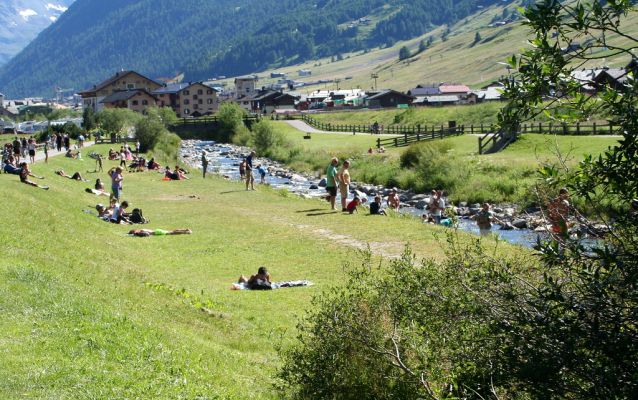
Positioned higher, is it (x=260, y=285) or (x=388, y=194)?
(x=260, y=285)

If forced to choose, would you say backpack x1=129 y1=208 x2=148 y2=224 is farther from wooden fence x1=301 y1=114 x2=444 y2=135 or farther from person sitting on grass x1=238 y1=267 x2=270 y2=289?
wooden fence x1=301 y1=114 x2=444 y2=135

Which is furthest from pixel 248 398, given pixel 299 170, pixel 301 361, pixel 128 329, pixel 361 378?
pixel 299 170

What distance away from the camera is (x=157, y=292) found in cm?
1058

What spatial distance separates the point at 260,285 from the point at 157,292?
220 centimetres

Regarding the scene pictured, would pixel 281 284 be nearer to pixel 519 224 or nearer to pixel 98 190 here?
pixel 519 224

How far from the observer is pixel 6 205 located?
50.9 ft

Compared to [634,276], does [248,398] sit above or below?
below

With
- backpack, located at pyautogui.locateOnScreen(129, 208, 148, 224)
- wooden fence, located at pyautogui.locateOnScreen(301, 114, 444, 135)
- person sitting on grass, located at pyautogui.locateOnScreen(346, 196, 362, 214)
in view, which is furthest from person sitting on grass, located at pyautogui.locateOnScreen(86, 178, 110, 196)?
wooden fence, located at pyautogui.locateOnScreen(301, 114, 444, 135)

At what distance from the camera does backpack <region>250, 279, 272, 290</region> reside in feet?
39.2

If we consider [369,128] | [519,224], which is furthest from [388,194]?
[369,128]

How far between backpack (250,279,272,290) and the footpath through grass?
11.2 inches

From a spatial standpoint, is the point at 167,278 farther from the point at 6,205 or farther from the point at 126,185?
the point at 126,185

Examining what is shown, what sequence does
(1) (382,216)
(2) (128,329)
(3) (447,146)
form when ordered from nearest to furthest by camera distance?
1. (2) (128,329)
2. (1) (382,216)
3. (3) (447,146)

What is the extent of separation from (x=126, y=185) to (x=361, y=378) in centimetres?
2630
